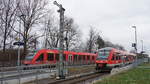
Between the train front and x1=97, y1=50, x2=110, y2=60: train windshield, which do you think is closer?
the train front

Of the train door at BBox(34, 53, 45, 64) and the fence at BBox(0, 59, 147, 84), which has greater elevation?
the train door at BBox(34, 53, 45, 64)

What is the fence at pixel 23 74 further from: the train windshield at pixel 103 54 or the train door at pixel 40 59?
the train door at pixel 40 59

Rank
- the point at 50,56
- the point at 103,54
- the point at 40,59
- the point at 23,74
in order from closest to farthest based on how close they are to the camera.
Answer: the point at 23,74, the point at 103,54, the point at 40,59, the point at 50,56

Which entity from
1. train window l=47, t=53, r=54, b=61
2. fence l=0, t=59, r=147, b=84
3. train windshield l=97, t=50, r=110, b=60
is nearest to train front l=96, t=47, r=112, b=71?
train windshield l=97, t=50, r=110, b=60

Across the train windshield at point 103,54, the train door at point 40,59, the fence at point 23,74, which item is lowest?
the fence at point 23,74

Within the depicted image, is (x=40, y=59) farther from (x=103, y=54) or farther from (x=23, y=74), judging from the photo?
(x=23, y=74)

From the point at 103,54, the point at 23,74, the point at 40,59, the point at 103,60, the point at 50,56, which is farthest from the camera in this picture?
the point at 50,56

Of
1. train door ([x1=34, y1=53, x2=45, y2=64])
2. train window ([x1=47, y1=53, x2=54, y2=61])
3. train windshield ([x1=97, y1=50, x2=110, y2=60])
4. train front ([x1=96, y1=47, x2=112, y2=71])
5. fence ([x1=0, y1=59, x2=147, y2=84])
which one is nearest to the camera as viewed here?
fence ([x1=0, y1=59, x2=147, y2=84])

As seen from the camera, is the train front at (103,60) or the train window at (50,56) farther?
the train window at (50,56)

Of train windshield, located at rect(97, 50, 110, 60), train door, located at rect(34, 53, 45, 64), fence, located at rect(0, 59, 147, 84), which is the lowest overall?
fence, located at rect(0, 59, 147, 84)

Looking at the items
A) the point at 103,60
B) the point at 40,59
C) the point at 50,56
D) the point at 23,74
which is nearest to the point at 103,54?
the point at 103,60

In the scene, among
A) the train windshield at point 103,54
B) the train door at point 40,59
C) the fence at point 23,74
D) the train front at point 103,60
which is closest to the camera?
the fence at point 23,74

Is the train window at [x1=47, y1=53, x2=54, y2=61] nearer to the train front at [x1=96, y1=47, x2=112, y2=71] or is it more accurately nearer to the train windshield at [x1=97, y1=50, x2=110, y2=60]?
the train front at [x1=96, y1=47, x2=112, y2=71]

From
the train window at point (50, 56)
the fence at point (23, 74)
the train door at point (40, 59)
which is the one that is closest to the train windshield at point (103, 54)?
the train window at point (50, 56)
